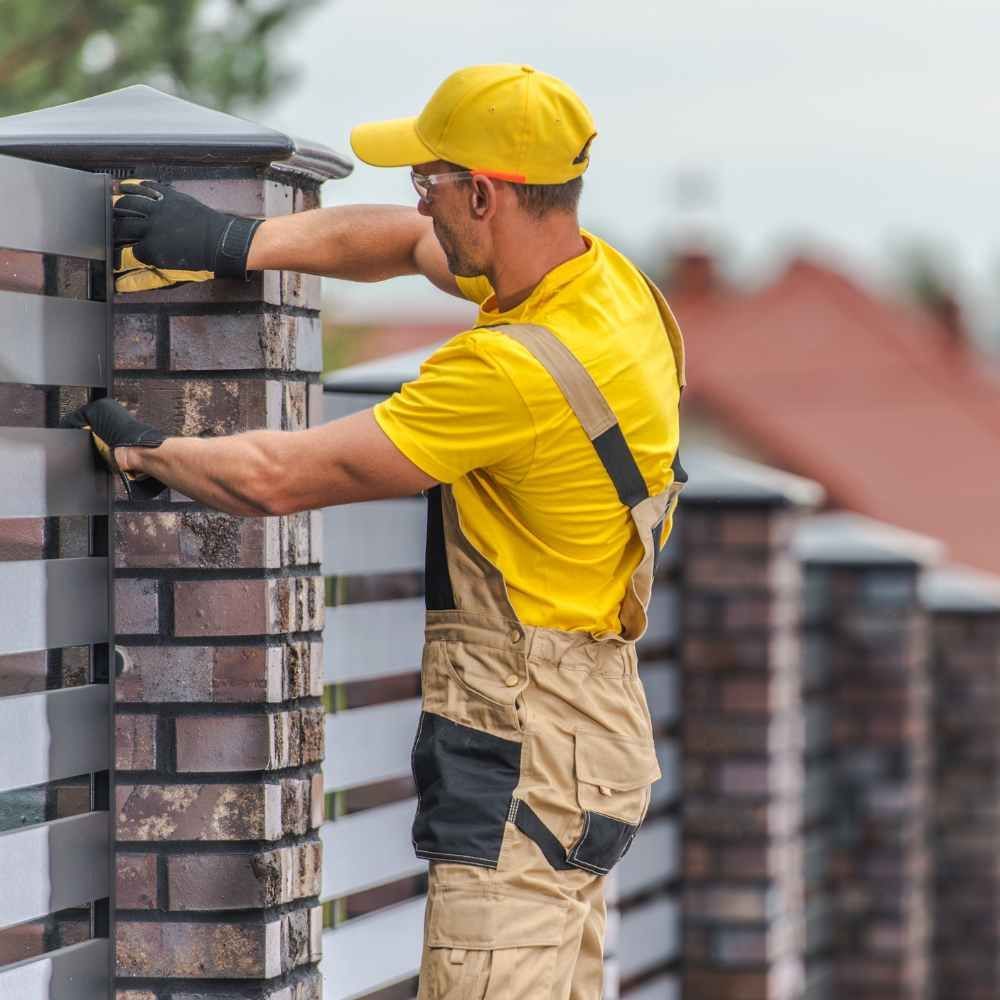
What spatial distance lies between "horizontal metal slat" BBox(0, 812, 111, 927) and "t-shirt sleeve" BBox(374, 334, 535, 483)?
92cm

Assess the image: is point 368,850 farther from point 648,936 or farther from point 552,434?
point 648,936

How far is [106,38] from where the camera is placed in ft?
47.4

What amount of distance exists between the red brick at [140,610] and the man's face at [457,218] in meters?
0.84

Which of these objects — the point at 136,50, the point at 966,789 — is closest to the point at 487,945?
the point at 966,789

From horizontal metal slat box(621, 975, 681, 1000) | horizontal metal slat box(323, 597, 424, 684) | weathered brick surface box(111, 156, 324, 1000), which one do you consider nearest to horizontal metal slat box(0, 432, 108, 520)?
weathered brick surface box(111, 156, 324, 1000)

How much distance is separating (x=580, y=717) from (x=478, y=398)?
0.57 m

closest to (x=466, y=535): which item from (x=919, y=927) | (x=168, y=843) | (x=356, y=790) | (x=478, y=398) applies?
(x=478, y=398)

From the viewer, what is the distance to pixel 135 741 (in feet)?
12.0

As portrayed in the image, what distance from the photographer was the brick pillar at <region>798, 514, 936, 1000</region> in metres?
8.53

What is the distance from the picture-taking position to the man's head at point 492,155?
3.25 meters

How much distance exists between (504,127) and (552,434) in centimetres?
49

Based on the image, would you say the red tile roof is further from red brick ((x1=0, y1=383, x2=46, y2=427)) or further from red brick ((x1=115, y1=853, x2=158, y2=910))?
red brick ((x1=0, y1=383, x2=46, y2=427))

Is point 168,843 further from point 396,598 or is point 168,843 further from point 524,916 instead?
point 396,598

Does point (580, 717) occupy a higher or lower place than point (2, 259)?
lower
